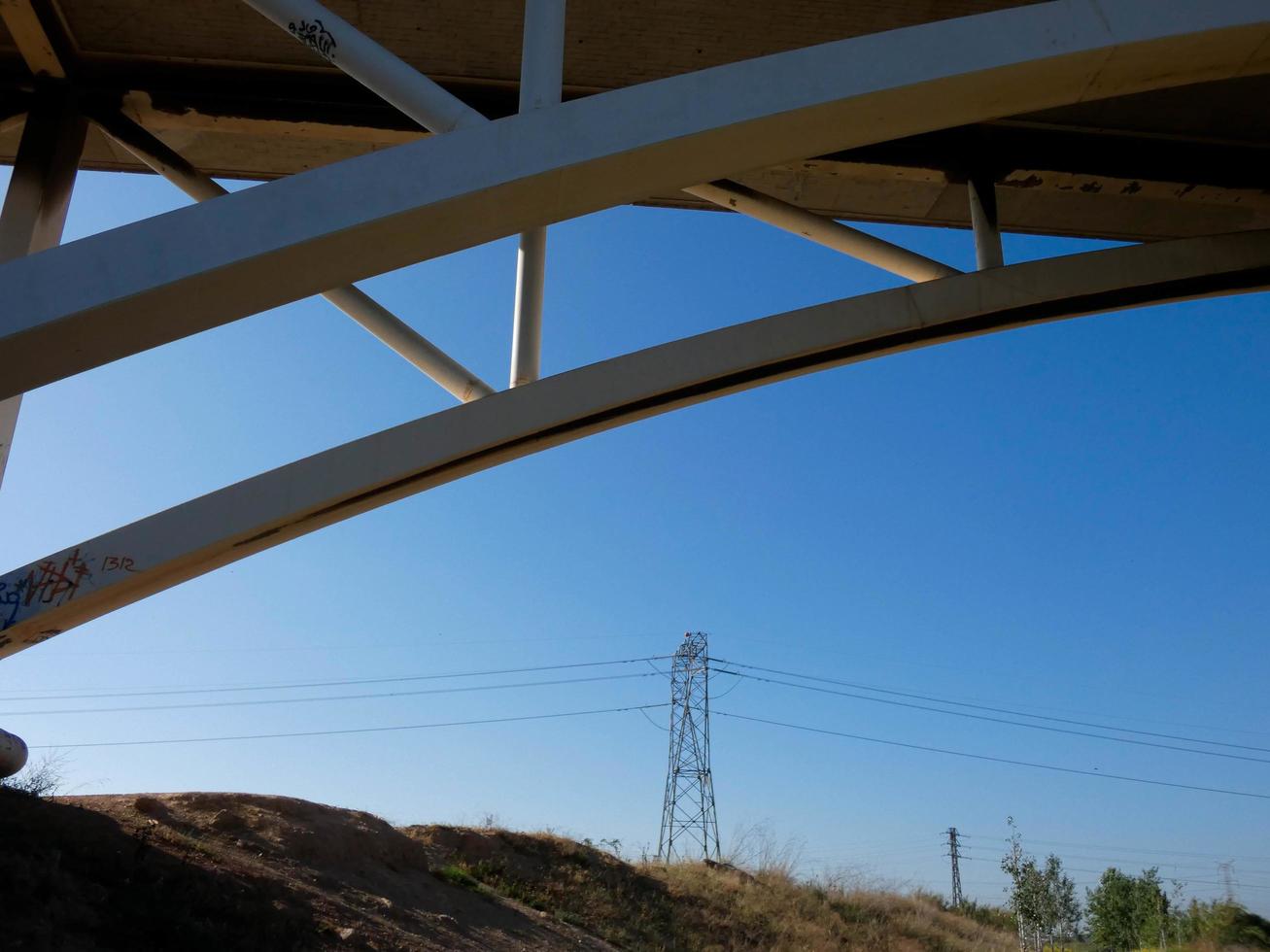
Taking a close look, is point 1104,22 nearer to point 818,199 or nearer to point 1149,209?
point 818,199

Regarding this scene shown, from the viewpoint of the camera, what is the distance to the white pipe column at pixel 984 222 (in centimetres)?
617

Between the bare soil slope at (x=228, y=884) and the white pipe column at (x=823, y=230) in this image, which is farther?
the bare soil slope at (x=228, y=884)

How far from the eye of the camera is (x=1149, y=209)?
293 inches

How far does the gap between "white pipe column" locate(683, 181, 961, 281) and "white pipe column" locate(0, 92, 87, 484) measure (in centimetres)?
350

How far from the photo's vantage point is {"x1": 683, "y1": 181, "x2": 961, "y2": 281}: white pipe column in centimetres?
601

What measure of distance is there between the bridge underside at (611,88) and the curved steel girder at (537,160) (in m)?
2.05

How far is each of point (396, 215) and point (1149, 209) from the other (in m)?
6.24

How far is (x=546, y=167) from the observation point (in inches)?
127

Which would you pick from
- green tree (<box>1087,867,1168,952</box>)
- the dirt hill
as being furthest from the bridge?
green tree (<box>1087,867,1168,952</box>)

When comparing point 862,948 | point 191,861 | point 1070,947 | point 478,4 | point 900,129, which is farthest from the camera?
point 1070,947

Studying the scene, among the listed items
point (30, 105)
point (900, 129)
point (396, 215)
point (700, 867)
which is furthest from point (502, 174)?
point (700, 867)

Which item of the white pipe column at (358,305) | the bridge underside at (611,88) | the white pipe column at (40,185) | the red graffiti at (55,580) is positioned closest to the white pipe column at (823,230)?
the bridge underside at (611,88)

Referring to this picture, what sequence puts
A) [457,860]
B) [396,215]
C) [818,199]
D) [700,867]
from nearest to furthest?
[396,215] → [818,199] → [457,860] → [700,867]

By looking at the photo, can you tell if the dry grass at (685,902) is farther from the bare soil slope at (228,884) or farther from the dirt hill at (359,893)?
the bare soil slope at (228,884)
